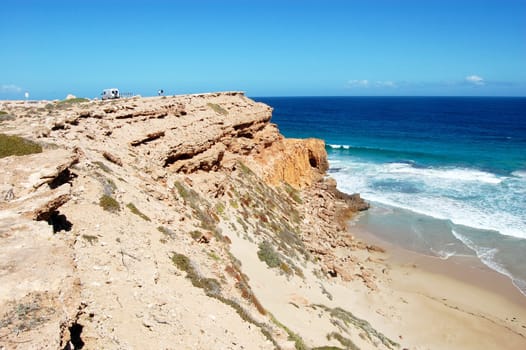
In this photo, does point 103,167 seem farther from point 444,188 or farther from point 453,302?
point 444,188

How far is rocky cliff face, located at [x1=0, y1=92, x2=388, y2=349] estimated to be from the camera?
759 centimetres

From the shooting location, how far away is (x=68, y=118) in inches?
839

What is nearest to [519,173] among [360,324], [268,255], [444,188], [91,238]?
[444,188]

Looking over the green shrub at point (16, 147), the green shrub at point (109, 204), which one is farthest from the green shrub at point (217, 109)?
the green shrub at point (109, 204)

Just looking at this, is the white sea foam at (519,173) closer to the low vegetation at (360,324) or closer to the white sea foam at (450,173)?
the white sea foam at (450,173)

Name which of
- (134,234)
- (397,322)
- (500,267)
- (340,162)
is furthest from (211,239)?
(340,162)

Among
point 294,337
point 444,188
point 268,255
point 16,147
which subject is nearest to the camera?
point 294,337

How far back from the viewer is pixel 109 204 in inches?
530

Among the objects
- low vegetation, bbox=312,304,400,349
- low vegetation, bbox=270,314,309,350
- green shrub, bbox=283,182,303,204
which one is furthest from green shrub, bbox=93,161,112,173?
green shrub, bbox=283,182,303,204

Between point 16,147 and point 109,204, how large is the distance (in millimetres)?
4258

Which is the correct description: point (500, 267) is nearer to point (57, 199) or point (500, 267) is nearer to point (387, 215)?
point (387, 215)

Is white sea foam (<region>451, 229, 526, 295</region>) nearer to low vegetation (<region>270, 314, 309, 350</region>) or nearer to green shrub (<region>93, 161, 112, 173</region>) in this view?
low vegetation (<region>270, 314, 309, 350</region>)

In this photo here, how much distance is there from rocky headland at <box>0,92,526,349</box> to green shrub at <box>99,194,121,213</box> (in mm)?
123

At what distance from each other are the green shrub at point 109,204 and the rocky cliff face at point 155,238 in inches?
1.5
